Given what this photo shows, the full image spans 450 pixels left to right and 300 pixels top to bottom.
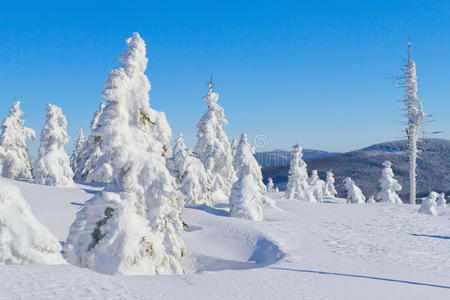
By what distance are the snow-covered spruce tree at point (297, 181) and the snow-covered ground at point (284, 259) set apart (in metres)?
14.7

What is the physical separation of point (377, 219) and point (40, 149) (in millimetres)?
29248

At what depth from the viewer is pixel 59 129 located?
31.0m

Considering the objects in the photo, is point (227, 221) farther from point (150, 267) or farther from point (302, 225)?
point (150, 267)

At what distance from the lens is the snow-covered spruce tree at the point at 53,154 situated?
30.0m

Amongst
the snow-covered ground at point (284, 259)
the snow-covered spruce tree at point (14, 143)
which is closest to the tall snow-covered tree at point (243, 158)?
the snow-covered ground at point (284, 259)

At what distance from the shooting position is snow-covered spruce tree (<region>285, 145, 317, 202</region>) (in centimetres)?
4394

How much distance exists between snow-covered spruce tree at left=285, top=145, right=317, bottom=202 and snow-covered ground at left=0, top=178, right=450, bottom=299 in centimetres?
1472

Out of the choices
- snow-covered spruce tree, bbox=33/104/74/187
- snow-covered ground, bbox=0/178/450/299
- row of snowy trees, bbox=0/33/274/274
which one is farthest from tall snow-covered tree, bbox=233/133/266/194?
row of snowy trees, bbox=0/33/274/274

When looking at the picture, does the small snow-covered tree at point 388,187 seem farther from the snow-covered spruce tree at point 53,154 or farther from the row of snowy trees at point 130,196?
the snow-covered spruce tree at point 53,154

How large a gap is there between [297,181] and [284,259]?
109ft

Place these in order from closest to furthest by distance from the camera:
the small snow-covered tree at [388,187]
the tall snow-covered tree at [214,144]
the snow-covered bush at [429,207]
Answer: the snow-covered bush at [429,207] < the tall snow-covered tree at [214,144] < the small snow-covered tree at [388,187]

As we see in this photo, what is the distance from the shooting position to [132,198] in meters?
11.7

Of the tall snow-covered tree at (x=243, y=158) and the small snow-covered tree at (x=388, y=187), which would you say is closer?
the tall snow-covered tree at (x=243, y=158)

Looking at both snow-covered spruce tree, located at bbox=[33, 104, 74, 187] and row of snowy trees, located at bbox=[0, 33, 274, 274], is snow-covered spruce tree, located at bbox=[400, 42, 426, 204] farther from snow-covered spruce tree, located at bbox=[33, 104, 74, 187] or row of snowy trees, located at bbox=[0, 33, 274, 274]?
snow-covered spruce tree, located at bbox=[33, 104, 74, 187]
